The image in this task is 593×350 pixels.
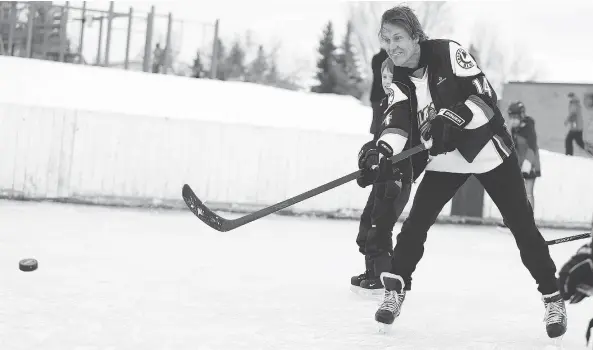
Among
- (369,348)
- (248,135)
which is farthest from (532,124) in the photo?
(369,348)

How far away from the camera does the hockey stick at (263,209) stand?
2.71 metres

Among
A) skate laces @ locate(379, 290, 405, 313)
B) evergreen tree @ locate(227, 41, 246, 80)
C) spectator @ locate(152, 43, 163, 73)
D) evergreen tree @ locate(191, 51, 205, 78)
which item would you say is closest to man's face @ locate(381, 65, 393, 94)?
skate laces @ locate(379, 290, 405, 313)

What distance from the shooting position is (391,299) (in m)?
2.75

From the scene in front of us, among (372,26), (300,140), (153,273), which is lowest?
(153,273)

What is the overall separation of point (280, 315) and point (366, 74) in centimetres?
2741

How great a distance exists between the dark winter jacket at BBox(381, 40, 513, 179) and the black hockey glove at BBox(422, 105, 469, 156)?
0.11ft

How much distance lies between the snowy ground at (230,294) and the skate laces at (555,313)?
0.13m

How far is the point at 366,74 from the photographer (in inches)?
1173

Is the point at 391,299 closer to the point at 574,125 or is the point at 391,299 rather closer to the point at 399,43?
the point at 399,43

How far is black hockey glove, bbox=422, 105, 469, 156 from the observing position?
8.32 feet

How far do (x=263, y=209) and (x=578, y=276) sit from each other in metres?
1.68

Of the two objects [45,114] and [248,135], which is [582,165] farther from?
[45,114]

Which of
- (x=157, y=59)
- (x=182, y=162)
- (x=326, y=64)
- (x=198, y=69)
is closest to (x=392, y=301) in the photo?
(x=182, y=162)

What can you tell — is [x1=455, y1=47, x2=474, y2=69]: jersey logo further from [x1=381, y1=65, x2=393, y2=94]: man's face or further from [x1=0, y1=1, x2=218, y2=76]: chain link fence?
[x1=0, y1=1, x2=218, y2=76]: chain link fence
